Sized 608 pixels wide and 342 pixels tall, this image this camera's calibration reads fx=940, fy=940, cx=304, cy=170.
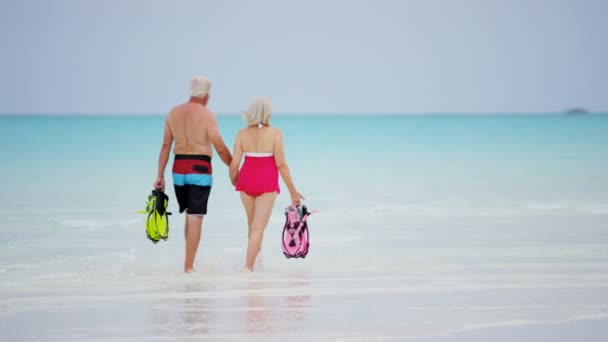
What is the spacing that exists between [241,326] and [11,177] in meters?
11.6

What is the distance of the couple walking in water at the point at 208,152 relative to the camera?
6.31 metres

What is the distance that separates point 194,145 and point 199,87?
1.29 ft

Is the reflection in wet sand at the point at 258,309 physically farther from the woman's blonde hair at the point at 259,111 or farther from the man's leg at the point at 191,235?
the woman's blonde hair at the point at 259,111

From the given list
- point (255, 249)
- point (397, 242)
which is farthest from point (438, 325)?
point (397, 242)

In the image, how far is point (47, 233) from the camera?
8.84m

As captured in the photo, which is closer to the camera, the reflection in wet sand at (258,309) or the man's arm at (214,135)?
the reflection in wet sand at (258,309)

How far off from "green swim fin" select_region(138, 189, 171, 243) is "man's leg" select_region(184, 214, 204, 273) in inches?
7.6

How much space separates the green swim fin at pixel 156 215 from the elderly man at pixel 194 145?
0.23 m

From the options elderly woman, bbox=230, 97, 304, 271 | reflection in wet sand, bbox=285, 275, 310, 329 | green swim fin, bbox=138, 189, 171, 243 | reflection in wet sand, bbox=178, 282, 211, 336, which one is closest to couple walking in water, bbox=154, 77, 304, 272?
elderly woman, bbox=230, 97, 304, 271

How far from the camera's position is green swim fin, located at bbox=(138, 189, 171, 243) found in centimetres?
657

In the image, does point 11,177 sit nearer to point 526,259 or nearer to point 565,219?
point 565,219

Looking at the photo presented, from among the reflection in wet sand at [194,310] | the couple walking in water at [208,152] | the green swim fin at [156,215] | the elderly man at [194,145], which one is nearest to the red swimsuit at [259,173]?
the couple walking in water at [208,152]

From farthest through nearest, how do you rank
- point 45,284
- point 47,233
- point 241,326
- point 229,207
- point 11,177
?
point 11,177, point 229,207, point 47,233, point 45,284, point 241,326

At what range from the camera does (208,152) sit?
6.37 meters
